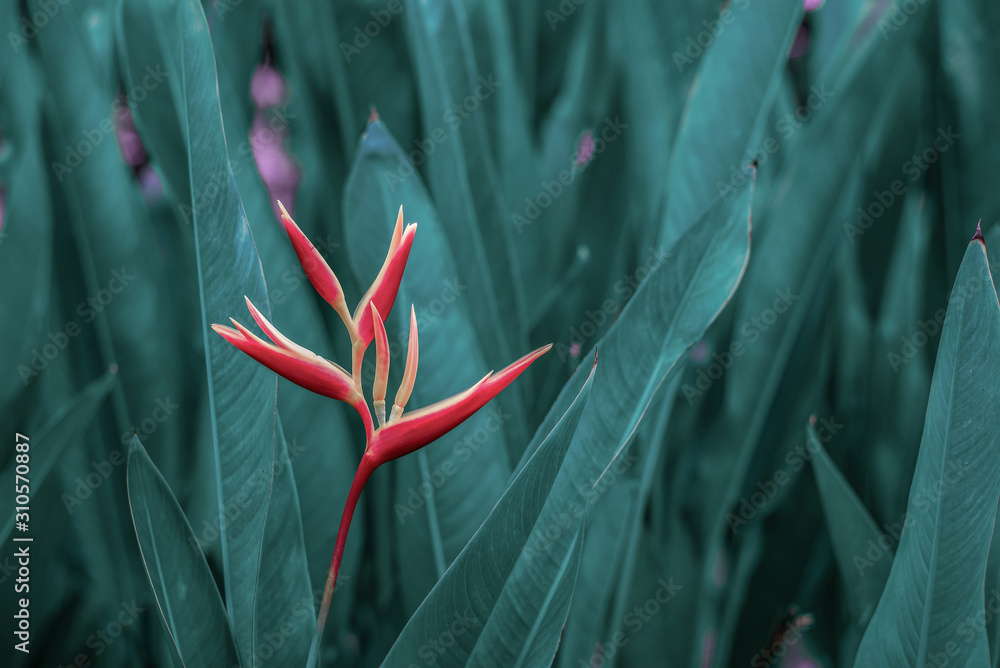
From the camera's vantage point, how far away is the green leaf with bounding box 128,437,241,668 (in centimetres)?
33

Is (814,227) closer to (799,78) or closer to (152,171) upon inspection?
(799,78)

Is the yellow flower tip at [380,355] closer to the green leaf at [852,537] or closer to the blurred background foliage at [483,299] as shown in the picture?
the blurred background foliage at [483,299]

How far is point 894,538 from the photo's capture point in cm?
50

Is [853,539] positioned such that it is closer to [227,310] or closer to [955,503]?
[955,503]

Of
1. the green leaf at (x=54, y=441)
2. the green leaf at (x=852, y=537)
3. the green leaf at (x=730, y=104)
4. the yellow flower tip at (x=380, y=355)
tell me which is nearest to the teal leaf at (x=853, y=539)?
the green leaf at (x=852, y=537)

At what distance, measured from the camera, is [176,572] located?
1.11 ft

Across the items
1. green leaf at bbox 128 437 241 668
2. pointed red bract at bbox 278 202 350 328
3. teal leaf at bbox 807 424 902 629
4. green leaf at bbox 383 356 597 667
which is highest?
pointed red bract at bbox 278 202 350 328

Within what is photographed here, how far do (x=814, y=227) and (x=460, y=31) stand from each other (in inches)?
10.3

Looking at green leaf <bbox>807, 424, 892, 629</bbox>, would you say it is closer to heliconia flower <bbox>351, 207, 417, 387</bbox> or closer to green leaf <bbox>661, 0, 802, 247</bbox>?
green leaf <bbox>661, 0, 802, 247</bbox>


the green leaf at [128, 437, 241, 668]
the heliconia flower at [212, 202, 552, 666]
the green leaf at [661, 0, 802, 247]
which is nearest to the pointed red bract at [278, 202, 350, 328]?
the heliconia flower at [212, 202, 552, 666]

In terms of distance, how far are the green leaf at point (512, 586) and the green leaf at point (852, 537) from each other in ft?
0.57

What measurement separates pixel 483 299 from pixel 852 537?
251 millimetres

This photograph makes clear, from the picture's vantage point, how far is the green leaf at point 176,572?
1.09 ft

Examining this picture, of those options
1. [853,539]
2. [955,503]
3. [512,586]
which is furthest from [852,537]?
[512,586]
